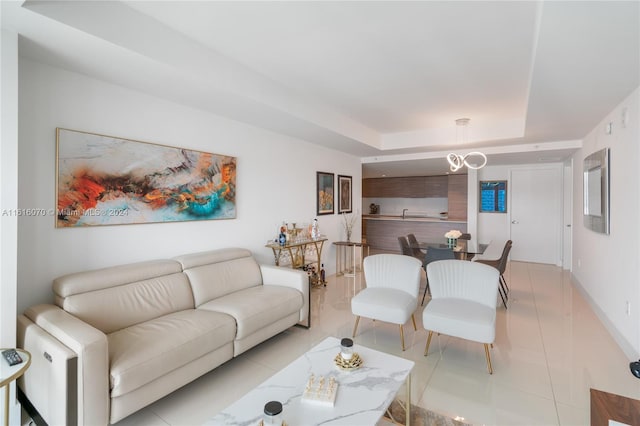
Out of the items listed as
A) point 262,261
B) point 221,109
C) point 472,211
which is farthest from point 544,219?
point 221,109

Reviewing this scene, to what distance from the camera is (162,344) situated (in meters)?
2.08

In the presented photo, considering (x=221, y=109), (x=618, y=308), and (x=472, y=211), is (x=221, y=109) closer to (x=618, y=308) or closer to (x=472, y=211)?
(x=618, y=308)

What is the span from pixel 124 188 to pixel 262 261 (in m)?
1.96

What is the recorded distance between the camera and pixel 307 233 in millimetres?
5082

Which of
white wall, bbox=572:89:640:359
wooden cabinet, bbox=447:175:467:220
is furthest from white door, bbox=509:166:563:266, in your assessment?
white wall, bbox=572:89:640:359

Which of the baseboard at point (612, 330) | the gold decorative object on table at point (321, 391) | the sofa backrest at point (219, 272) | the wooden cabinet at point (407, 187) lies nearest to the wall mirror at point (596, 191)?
the baseboard at point (612, 330)

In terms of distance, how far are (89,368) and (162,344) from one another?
43 centimetres

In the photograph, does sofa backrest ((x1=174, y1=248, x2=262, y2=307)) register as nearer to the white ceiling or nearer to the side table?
the side table

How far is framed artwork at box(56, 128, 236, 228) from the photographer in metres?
2.45

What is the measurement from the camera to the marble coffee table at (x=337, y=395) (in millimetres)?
1487

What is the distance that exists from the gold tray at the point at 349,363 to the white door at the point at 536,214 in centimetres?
654

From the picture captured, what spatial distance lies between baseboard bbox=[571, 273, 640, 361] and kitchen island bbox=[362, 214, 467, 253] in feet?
10.8

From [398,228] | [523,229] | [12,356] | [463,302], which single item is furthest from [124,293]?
[523,229]

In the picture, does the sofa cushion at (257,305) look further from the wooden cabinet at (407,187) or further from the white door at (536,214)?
the wooden cabinet at (407,187)
